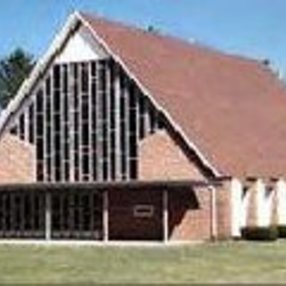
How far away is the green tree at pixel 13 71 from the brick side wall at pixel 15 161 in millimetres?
55104

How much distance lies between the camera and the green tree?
375 feet

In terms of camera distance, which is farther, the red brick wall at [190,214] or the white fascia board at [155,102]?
the red brick wall at [190,214]

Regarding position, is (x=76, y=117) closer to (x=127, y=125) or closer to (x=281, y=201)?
(x=127, y=125)

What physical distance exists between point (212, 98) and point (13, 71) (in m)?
60.5

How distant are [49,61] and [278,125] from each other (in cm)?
1351

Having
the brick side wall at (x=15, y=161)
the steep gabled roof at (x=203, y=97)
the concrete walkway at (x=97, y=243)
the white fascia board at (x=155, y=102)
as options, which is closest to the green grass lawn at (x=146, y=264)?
the concrete walkway at (x=97, y=243)

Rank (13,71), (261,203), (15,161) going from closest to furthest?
1. (261,203)
2. (15,161)
3. (13,71)

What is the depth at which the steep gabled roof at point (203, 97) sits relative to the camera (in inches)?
2098

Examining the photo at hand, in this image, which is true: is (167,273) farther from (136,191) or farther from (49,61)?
(49,61)

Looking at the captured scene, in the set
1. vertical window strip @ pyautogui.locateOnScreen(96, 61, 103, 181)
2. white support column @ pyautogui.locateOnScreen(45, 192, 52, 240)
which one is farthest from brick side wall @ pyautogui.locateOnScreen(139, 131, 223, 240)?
white support column @ pyautogui.locateOnScreen(45, 192, 52, 240)

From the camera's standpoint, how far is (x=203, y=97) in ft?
190

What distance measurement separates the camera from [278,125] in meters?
63.1

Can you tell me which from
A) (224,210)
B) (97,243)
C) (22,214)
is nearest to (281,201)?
(224,210)

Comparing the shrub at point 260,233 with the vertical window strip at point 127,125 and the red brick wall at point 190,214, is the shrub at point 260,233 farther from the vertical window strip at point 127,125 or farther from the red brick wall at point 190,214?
the vertical window strip at point 127,125
